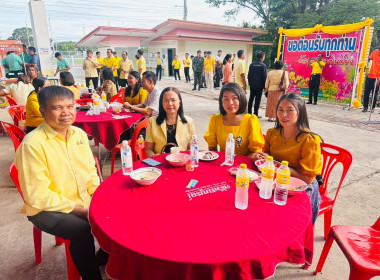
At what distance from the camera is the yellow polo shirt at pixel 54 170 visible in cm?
163

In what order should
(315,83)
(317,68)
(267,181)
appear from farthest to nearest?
(315,83) → (317,68) → (267,181)

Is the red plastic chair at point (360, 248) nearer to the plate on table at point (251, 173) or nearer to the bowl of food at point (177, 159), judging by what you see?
the plate on table at point (251, 173)

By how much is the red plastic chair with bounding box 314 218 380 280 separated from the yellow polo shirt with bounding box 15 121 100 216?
6.12 feet

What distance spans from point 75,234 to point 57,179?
0.42 meters

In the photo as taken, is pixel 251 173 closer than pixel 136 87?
Yes

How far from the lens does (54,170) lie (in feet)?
5.81

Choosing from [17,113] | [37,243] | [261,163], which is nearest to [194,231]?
[261,163]

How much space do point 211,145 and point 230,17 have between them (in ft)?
83.5

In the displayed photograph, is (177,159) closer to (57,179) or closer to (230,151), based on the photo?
(230,151)

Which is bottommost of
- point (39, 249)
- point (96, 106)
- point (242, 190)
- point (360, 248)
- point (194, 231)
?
point (39, 249)

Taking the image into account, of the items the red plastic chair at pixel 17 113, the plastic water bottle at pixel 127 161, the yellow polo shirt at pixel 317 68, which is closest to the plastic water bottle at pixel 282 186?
the plastic water bottle at pixel 127 161

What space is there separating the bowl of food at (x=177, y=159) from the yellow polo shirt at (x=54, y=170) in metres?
0.66

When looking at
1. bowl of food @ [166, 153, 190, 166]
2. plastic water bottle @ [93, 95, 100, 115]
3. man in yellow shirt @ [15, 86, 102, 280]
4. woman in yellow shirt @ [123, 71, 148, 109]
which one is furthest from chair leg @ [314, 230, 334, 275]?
woman in yellow shirt @ [123, 71, 148, 109]

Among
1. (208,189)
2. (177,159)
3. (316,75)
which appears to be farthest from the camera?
(316,75)
